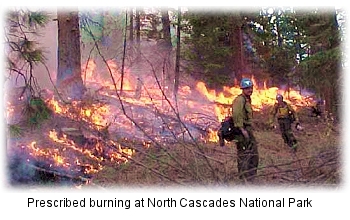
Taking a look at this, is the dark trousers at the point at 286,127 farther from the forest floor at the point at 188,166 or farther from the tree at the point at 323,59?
the forest floor at the point at 188,166

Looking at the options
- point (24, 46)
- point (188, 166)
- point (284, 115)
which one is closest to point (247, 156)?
point (188, 166)

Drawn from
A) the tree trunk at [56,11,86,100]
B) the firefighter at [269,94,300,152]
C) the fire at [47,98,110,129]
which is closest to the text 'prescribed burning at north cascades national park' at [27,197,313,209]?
the fire at [47,98,110,129]

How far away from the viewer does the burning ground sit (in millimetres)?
2469

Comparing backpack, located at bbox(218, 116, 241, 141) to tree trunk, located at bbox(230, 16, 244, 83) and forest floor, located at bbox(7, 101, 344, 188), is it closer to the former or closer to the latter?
forest floor, located at bbox(7, 101, 344, 188)

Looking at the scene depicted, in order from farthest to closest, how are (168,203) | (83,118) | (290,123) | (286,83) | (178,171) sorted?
(286,83) → (290,123) → (83,118) → (178,171) → (168,203)

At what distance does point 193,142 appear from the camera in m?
2.83

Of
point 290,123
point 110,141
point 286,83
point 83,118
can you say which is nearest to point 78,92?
point 83,118

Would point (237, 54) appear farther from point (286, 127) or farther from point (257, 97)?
point (286, 127)

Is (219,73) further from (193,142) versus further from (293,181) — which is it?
(293,181)

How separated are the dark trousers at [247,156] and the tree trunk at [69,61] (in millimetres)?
2008

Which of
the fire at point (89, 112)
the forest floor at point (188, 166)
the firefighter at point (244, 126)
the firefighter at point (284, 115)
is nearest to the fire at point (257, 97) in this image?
the firefighter at point (284, 115)

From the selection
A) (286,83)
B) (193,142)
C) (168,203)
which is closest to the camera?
(168,203)

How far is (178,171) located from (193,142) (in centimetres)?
34

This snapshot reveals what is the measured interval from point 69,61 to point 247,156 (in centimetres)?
298
